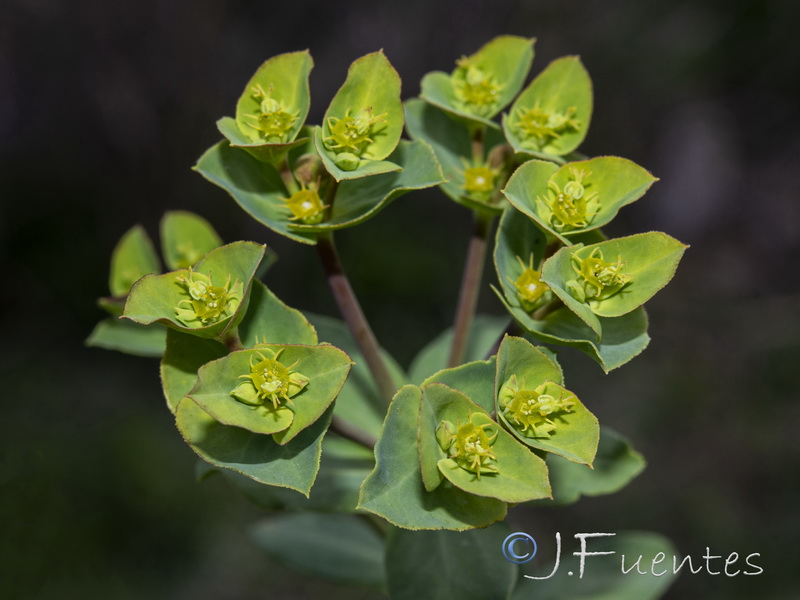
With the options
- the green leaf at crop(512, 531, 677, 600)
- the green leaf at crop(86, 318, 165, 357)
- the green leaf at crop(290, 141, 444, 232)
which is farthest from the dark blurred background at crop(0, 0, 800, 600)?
the green leaf at crop(290, 141, 444, 232)

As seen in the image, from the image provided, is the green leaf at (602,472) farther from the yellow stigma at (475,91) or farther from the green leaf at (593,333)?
the yellow stigma at (475,91)

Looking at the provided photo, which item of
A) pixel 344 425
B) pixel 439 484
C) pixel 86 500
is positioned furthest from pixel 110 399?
pixel 439 484

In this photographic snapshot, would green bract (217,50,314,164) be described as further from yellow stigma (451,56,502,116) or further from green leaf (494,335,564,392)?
green leaf (494,335,564,392)

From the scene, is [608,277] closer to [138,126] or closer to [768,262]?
[138,126]

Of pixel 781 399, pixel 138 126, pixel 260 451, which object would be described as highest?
pixel 260 451

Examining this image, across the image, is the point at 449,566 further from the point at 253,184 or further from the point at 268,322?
the point at 253,184

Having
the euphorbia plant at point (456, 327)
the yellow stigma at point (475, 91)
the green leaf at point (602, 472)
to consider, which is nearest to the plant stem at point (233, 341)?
the euphorbia plant at point (456, 327)

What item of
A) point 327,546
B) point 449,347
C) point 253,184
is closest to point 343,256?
point 327,546
